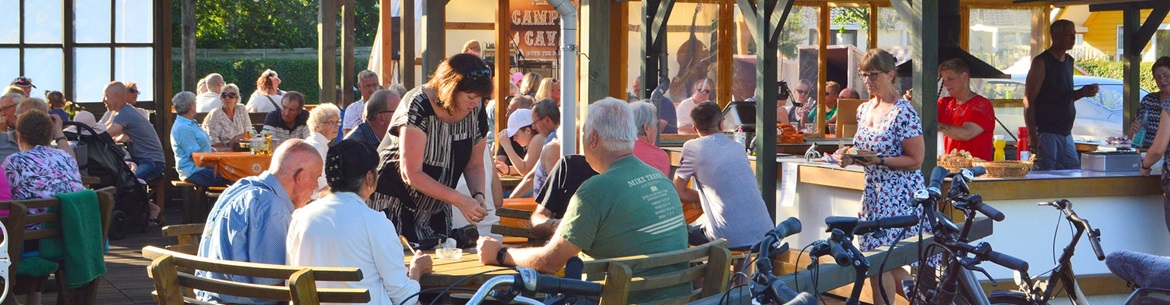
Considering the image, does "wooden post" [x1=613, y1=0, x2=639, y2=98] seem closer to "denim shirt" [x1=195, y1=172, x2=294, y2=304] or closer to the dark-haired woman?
the dark-haired woman

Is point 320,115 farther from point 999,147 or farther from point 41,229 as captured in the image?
point 999,147

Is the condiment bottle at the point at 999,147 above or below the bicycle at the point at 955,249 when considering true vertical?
above

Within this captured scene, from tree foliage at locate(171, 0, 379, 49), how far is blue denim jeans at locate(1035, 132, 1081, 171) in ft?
97.2

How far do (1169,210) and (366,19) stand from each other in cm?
3564

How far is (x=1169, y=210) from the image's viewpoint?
7.43m

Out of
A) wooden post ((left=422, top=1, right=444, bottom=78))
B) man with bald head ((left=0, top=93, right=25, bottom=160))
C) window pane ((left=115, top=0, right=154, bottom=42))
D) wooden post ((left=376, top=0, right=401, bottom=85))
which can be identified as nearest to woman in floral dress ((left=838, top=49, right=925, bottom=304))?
man with bald head ((left=0, top=93, right=25, bottom=160))

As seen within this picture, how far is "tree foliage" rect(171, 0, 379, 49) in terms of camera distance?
38344 millimetres

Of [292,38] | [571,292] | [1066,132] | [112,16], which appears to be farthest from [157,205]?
[292,38]

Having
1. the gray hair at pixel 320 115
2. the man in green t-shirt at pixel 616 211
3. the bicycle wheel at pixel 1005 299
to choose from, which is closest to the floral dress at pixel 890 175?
the bicycle wheel at pixel 1005 299

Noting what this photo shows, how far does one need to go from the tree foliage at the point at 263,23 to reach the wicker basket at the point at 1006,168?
31.3 m

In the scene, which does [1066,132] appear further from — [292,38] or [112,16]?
[292,38]

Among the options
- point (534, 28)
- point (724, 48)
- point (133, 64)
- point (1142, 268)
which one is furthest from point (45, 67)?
point (1142, 268)

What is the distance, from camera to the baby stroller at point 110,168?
34.8 feet

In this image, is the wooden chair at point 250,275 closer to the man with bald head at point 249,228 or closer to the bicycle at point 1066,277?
the man with bald head at point 249,228
